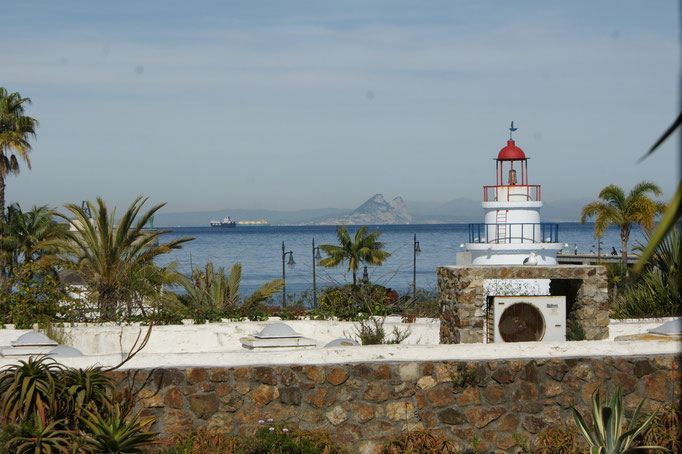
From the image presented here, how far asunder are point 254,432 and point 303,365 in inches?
36.8

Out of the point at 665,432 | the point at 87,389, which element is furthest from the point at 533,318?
the point at 87,389

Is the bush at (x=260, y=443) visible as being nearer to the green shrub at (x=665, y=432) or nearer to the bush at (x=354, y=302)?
the green shrub at (x=665, y=432)

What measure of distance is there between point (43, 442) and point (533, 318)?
25.8ft

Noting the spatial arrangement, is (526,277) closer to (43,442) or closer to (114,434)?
(114,434)

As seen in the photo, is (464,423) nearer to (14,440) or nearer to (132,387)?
(132,387)

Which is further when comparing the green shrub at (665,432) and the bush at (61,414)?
the green shrub at (665,432)

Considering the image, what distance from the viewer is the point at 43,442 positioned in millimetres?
7434

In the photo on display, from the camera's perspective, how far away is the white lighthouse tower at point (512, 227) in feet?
72.0

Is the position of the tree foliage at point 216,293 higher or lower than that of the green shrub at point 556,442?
higher

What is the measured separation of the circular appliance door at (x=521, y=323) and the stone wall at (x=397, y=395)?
299 centimetres

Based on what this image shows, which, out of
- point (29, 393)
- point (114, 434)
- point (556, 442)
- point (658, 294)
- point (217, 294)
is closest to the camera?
point (29, 393)

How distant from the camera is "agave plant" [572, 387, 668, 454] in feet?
26.5

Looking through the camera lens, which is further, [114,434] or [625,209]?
[625,209]

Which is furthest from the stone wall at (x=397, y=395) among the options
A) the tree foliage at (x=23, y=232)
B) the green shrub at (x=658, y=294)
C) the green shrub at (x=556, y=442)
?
the tree foliage at (x=23, y=232)
